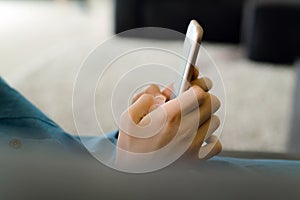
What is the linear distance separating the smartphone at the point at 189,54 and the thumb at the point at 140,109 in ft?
0.16

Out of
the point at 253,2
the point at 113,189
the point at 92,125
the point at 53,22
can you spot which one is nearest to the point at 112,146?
the point at 92,125

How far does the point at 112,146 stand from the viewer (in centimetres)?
59

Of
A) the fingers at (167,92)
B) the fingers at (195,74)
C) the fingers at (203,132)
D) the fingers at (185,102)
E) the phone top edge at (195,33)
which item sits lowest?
the fingers at (203,132)

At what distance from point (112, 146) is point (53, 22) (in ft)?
11.8

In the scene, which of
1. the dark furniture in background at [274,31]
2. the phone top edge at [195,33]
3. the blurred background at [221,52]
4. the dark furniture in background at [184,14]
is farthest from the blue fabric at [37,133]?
the dark furniture in background at [184,14]

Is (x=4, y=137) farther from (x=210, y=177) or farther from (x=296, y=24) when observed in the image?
(x=296, y=24)

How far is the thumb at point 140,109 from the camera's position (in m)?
0.51

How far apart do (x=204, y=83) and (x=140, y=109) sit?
10cm

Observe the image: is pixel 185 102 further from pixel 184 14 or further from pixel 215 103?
pixel 184 14

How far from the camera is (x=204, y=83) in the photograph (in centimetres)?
57

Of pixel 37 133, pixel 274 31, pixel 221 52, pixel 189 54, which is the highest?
pixel 189 54

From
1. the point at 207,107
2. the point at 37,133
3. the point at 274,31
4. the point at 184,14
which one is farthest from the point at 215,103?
the point at 184,14

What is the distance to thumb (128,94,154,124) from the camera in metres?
0.51

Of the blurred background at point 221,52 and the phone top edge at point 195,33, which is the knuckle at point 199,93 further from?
the blurred background at point 221,52
